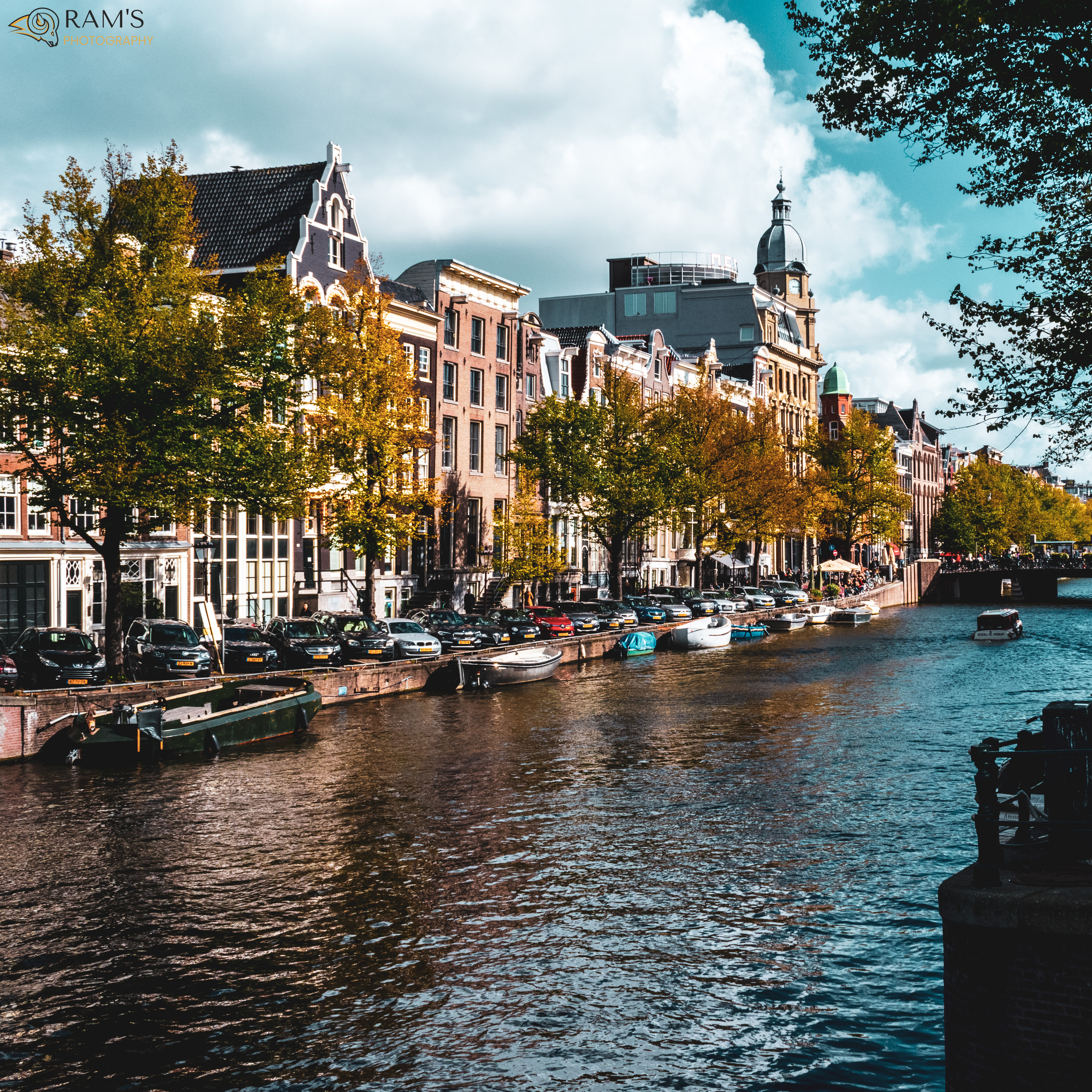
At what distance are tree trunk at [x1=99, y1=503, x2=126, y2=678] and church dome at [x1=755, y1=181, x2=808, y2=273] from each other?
401ft

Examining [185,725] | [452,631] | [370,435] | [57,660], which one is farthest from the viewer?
[452,631]

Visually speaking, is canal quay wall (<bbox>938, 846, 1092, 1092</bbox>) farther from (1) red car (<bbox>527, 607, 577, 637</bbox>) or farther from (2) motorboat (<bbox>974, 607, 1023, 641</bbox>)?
(2) motorboat (<bbox>974, 607, 1023, 641</bbox>)

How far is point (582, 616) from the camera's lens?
59750mm

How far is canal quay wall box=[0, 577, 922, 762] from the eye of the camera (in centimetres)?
2919

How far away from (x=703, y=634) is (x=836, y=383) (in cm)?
8587

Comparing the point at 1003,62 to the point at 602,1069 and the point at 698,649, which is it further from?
the point at 698,649

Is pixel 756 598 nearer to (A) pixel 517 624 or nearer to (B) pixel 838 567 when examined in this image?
(B) pixel 838 567

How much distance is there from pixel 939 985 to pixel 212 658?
2920cm

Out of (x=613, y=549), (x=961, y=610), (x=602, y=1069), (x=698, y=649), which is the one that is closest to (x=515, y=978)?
(x=602, y=1069)

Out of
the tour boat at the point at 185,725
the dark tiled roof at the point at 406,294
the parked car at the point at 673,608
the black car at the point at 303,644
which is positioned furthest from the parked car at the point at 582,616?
the tour boat at the point at 185,725

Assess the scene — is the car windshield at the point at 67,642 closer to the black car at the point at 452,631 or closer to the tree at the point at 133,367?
the tree at the point at 133,367

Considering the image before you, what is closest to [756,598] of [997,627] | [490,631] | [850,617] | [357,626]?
[850,617]

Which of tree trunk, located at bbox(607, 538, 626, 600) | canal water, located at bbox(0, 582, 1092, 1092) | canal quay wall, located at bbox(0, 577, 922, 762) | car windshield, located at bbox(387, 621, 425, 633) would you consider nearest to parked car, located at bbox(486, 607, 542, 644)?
canal quay wall, located at bbox(0, 577, 922, 762)

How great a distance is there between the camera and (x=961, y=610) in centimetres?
10562
